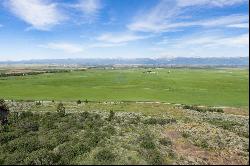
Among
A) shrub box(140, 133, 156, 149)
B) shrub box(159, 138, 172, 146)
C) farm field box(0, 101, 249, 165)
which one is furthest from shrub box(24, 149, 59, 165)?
shrub box(159, 138, 172, 146)

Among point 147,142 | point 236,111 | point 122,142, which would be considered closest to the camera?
point 147,142

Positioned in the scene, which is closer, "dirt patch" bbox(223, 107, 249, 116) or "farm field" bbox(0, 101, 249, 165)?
"farm field" bbox(0, 101, 249, 165)

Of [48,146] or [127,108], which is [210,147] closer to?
[48,146]

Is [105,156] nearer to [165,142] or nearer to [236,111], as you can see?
[165,142]

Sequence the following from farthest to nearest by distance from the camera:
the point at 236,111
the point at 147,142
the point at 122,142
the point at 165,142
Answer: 1. the point at 236,111
2. the point at 122,142
3. the point at 165,142
4. the point at 147,142

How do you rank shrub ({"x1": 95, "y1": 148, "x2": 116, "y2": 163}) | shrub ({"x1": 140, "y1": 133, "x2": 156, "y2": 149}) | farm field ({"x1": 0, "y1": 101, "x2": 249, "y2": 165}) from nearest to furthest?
shrub ({"x1": 95, "y1": 148, "x2": 116, "y2": 163}) < farm field ({"x1": 0, "y1": 101, "x2": 249, "y2": 165}) < shrub ({"x1": 140, "y1": 133, "x2": 156, "y2": 149})

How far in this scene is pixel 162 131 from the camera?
47.8 m

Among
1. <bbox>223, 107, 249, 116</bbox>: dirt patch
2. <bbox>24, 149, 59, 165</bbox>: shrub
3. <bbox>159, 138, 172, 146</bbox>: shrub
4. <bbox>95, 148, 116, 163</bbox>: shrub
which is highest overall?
<bbox>95, 148, 116, 163</bbox>: shrub

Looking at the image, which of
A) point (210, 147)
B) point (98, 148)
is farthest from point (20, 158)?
point (210, 147)

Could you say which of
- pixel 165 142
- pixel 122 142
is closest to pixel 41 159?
pixel 122 142

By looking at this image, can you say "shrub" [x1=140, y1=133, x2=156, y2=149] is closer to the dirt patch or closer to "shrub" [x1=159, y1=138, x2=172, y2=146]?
"shrub" [x1=159, y1=138, x2=172, y2=146]

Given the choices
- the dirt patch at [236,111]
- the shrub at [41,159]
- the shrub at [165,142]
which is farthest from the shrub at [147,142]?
the dirt patch at [236,111]

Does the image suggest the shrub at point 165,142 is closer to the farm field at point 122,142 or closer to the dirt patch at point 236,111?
the farm field at point 122,142

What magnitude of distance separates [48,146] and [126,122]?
21.4 meters
